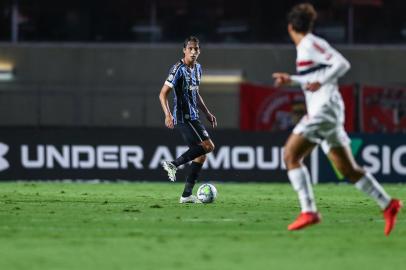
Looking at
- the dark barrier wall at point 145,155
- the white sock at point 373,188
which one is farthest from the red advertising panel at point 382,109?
the white sock at point 373,188

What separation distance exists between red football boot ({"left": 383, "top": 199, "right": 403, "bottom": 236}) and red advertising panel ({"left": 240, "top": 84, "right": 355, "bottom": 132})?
1542 cm

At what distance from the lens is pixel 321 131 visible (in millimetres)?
12273

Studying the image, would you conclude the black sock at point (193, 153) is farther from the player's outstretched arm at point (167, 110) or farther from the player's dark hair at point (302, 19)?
the player's dark hair at point (302, 19)

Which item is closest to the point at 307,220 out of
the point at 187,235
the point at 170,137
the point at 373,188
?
the point at 373,188

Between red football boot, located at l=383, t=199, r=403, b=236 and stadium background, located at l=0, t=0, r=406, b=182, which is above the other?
stadium background, located at l=0, t=0, r=406, b=182

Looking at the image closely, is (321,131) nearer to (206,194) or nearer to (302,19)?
(302,19)

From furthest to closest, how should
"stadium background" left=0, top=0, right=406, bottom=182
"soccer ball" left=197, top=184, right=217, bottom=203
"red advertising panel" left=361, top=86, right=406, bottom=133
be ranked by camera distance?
"stadium background" left=0, top=0, right=406, bottom=182 → "red advertising panel" left=361, top=86, right=406, bottom=133 → "soccer ball" left=197, top=184, right=217, bottom=203

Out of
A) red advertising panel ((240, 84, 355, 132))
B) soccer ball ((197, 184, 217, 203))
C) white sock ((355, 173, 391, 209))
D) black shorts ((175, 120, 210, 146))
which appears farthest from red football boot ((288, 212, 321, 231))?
red advertising panel ((240, 84, 355, 132))

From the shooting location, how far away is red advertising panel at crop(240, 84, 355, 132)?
27.9 meters

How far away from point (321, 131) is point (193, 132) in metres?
4.98

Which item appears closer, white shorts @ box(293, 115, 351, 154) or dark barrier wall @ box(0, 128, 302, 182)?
white shorts @ box(293, 115, 351, 154)

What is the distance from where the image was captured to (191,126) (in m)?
17.1

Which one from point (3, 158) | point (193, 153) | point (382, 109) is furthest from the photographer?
point (382, 109)

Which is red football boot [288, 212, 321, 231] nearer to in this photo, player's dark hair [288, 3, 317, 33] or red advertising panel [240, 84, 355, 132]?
player's dark hair [288, 3, 317, 33]
